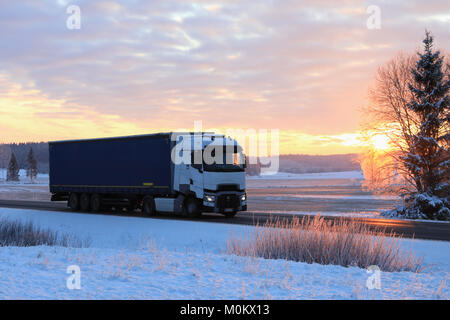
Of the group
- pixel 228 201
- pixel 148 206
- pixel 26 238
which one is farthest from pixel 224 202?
pixel 26 238

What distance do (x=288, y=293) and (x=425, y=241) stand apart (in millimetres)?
10793

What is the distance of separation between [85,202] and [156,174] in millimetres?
6459

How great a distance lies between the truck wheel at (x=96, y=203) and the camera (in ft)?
97.2

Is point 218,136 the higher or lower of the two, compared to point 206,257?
higher

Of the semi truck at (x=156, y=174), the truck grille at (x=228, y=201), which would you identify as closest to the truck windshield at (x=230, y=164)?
the semi truck at (x=156, y=174)

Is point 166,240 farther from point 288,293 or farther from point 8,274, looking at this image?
point 288,293

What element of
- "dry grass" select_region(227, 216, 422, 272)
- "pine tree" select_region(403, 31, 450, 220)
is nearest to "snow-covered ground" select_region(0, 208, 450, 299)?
"dry grass" select_region(227, 216, 422, 272)

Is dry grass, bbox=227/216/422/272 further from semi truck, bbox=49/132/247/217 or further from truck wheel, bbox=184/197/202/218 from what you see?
truck wheel, bbox=184/197/202/218

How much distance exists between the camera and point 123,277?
8.20 metres

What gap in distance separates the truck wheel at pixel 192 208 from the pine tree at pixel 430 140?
36.5 ft
